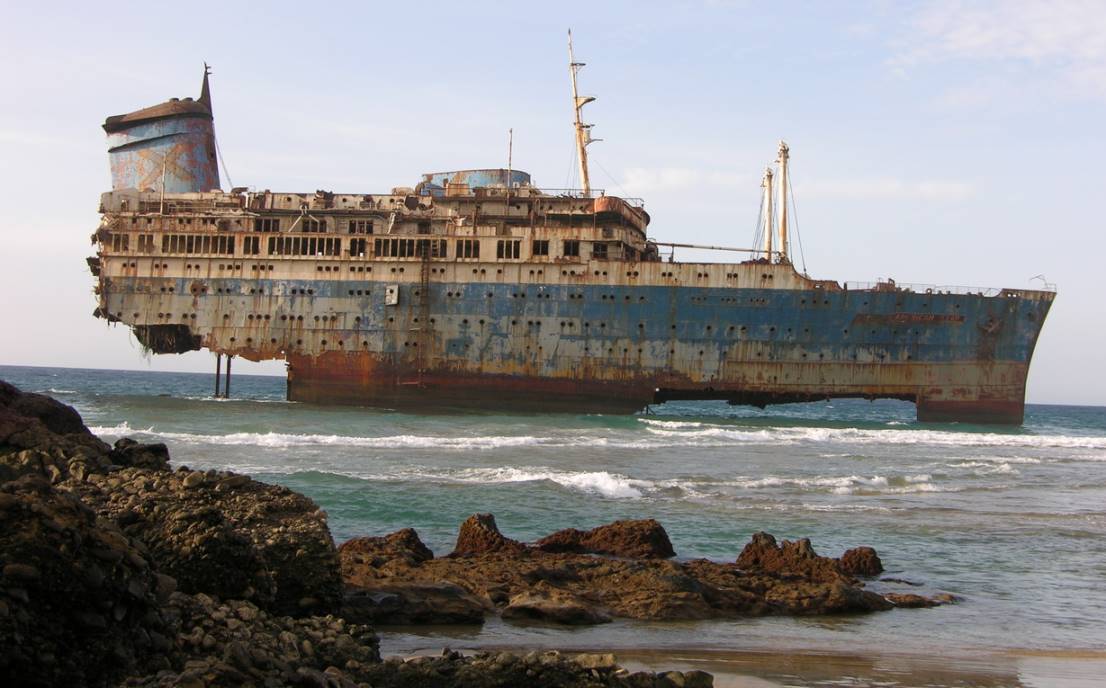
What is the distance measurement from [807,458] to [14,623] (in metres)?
22.3

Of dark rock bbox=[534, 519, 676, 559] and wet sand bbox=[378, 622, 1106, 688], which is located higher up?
dark rock bbox=[534, 519, 676, 559]

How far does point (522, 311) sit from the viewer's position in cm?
3566

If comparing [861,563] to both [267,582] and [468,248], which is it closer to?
[267,582]

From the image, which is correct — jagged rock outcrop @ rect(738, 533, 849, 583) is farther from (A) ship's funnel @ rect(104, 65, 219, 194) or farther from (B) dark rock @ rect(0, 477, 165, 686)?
(A) ship's funnel @ rect(104, 65, 219, 194)

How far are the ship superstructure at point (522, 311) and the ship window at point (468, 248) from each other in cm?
7

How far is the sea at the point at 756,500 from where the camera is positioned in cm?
860

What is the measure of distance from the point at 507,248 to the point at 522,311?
7.07 ft

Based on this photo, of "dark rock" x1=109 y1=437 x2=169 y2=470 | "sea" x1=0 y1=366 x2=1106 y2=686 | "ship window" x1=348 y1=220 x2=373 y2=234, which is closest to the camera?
"sea" x1=0 y1=366 x2=1106 y2=686

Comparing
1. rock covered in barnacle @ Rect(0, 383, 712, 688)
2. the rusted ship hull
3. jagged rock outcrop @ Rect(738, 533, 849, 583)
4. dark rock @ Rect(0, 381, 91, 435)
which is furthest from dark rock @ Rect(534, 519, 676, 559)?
the rusted ship hull

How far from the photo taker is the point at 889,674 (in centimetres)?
768

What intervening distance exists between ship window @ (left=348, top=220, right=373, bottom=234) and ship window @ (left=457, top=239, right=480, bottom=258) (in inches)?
138

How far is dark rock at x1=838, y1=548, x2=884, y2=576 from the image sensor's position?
11484mm

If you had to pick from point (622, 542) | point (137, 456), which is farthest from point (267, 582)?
point (622, 542)

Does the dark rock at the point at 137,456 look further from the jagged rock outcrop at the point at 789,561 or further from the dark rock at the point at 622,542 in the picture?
the jagged rock outcrop at the point at 789,561
